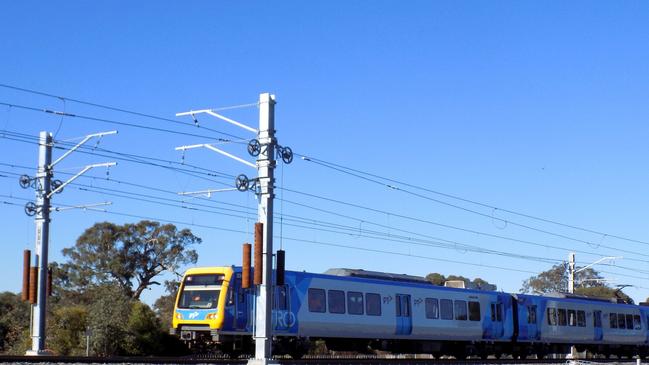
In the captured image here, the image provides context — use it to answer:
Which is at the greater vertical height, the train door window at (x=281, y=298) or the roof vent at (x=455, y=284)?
the roof vent at (x=455, y=284)

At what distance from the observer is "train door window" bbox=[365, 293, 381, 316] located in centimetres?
3366

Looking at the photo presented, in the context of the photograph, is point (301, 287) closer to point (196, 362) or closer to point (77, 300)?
point (196, 362)

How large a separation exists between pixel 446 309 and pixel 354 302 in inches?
228

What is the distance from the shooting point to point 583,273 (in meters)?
99.6

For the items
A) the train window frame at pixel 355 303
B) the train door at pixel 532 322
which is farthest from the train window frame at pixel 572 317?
the train window frame at pixel 355 303

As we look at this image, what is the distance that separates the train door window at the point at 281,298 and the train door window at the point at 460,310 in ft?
33.2

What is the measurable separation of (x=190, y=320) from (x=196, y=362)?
123 inches

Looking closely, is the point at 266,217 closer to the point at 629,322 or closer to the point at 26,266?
the point at 26,266

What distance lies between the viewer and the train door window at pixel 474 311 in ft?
128

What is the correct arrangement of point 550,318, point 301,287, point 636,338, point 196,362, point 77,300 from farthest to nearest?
point 77,300
point 636,338
point 550,318
point 301,287
point 196,362

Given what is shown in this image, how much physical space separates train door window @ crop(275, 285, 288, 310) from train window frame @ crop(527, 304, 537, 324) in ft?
51.5

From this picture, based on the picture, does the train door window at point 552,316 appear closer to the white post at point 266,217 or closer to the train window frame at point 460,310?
the train window frame at point 460,310

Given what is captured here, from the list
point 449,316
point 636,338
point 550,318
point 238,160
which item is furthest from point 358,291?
point 636,338

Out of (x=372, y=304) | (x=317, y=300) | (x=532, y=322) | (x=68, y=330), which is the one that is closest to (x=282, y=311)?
(x=317, y=300)
